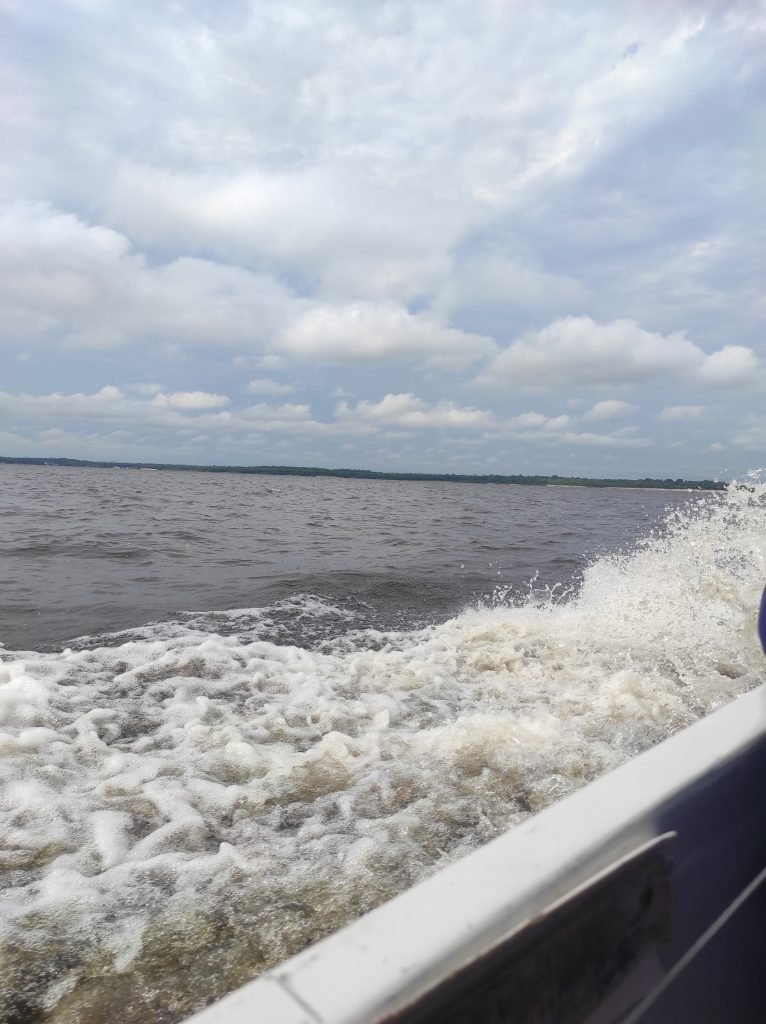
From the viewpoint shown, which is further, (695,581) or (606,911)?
(695,581)

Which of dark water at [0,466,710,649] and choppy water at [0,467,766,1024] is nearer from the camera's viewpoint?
choppy water at [0,467,766,1024]

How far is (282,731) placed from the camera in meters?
4.20

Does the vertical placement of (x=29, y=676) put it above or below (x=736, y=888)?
below

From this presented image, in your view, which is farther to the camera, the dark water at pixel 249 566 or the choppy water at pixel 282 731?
the dark water at pixel 249 566

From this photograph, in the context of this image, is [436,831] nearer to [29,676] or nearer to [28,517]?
[29,676]

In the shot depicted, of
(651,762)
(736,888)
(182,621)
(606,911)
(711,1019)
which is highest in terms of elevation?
(651,762)

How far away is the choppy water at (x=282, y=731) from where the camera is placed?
7.50 ft

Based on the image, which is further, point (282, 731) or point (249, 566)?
point (249, 566)

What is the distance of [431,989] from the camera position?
0.83 m

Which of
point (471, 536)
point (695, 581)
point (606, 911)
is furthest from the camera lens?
point (471, 536)

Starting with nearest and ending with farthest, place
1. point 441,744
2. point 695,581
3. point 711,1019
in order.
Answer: point 711,1019, point 441,744, point 695,581

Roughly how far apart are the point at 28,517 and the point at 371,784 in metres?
18.6

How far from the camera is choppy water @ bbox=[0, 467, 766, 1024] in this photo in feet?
7.50

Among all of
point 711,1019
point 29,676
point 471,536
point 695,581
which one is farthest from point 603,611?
point 471,536
